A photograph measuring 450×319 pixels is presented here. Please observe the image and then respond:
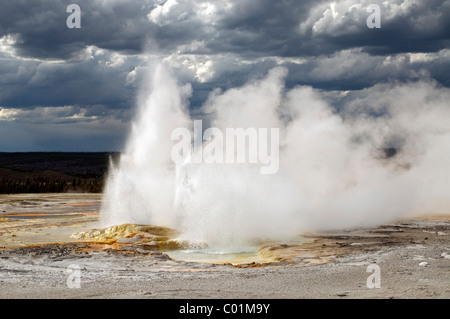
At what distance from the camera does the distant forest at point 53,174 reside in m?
63.2

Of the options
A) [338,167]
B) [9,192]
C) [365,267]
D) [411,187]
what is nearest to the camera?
[365,267]

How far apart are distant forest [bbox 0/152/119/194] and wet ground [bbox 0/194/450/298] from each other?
12.5m

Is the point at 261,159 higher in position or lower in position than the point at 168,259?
higher

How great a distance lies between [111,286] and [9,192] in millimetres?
53623

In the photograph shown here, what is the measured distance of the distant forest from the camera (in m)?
63.2

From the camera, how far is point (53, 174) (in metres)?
98.1

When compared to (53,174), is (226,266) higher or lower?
lower

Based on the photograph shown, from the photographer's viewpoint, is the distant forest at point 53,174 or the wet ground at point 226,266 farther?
the distant forest at point 53,174

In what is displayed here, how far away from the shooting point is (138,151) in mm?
27484

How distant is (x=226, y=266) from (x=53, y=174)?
90.9 m

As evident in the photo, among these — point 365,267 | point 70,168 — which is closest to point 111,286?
point 365,267

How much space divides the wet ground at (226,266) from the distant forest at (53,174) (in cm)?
1246

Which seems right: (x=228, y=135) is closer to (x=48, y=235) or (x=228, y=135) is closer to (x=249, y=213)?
(x=249, y=213)

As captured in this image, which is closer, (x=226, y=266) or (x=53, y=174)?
(x=226, y=266)
